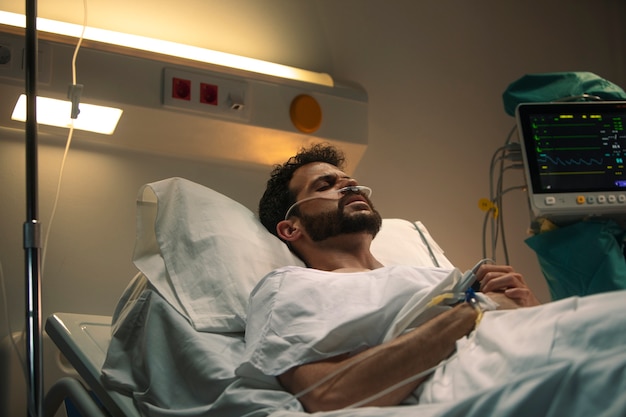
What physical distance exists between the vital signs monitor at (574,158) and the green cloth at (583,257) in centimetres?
4

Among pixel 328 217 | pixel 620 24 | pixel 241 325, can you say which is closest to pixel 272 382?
pixel 241 325

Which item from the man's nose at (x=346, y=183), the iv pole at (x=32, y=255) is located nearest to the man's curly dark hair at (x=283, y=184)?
the man's nose at (x=346, y=183)

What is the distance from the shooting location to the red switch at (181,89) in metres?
2.34

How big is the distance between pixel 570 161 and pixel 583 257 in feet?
0.93

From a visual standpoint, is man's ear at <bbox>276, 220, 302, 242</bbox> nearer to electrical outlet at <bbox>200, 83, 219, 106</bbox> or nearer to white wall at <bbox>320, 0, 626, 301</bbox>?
electrical outlet at <bbox>200, 83, 219, 106</bbox>

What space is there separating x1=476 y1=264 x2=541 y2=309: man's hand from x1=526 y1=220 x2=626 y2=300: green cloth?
460mm

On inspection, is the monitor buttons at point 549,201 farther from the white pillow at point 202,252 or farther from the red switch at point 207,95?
the red switch at point 207,95

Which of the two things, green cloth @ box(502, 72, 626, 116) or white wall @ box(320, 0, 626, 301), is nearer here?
green cloth @ box(502, 72, 626, 116)

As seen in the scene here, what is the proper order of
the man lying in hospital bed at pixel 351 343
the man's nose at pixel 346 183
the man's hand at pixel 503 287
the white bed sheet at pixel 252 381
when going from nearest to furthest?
1. the white bed sheet at pixel 252 381
2. the man lying in hospital bed at pixel 351 343
3. the man's hand at pixel 503 287
4. the man's nose at pixel 346 183

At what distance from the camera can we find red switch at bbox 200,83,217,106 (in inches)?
94.0

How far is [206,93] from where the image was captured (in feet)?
7.86

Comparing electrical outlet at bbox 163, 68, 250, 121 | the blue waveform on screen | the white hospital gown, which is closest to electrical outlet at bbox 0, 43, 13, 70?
electrical outlet at bbox 163, 68, 250, 121

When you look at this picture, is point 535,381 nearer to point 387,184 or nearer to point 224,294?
point 224,294

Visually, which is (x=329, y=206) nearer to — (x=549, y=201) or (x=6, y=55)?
(x=549, y=201)
